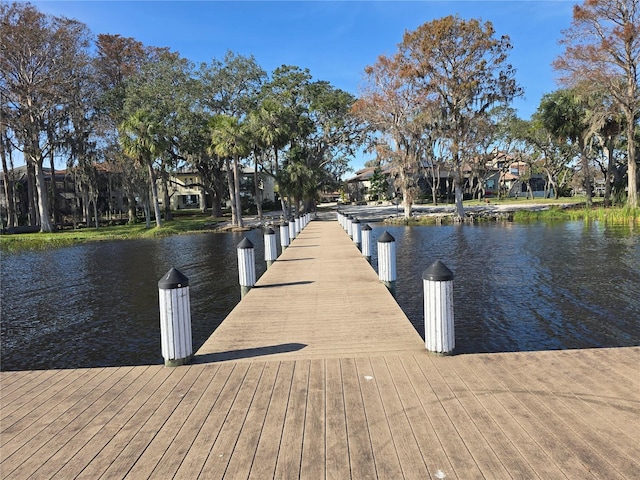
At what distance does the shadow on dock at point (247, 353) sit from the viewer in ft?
16.3

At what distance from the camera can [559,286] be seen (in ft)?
37.3

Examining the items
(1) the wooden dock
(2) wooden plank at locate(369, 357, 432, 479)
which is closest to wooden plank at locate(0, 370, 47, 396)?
(1) the wooden dock

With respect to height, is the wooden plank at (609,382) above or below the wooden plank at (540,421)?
below

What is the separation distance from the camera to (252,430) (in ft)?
10.9

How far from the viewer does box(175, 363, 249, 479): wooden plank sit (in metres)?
2.86

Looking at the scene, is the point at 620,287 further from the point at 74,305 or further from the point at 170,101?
the point at 170,101

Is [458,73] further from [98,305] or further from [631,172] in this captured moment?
[98,305]

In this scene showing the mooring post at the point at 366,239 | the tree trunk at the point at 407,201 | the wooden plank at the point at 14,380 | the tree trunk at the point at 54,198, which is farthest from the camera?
the tree trunk at the point at 54,198

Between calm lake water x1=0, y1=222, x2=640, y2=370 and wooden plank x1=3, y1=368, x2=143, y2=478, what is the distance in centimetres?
325

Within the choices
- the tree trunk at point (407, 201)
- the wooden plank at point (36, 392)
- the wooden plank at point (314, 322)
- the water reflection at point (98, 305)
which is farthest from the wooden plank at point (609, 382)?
the tree trunk at point (407, 201)

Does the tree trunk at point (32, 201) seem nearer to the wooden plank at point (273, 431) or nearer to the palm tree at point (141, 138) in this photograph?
the palm tree at point (141, 138)

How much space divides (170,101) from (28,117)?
1077 cm

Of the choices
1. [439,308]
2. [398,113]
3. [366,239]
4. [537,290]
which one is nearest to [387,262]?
[366,239]

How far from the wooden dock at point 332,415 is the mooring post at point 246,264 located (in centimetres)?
342
